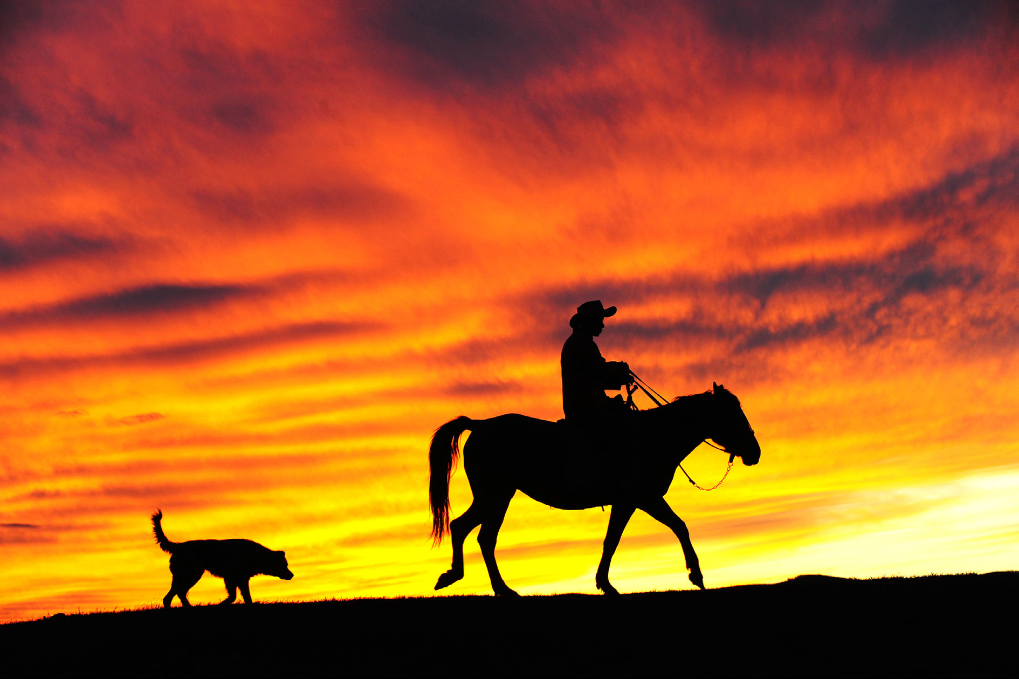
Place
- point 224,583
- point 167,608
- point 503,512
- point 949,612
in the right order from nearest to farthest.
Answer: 1. point 949,612
2. point 503,512
3. point 167,608
4. point 224,583

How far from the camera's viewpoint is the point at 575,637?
436 inches

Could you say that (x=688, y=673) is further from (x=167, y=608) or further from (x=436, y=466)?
(x=167, y=608)

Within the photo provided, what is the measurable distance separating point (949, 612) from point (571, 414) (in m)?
6.22

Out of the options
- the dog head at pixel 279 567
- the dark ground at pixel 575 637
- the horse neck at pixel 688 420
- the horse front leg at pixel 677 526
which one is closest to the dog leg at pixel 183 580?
the dog head at pixel 279 567

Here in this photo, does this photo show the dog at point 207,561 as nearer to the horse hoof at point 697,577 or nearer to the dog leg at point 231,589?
the dog leg at point 231,589

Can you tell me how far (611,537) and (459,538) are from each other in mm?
2420

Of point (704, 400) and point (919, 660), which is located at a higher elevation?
point (704, 400)

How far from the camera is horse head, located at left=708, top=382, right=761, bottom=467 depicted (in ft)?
49.0

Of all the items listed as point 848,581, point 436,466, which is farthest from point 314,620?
point 848,581

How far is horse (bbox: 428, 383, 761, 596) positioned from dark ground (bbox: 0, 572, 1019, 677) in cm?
119

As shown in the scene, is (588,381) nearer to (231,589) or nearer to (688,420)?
(688,420)

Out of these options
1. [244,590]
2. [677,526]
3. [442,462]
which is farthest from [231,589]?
[677,526]

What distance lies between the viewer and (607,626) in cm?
1154

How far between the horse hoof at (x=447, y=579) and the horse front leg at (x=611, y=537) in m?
2.20
